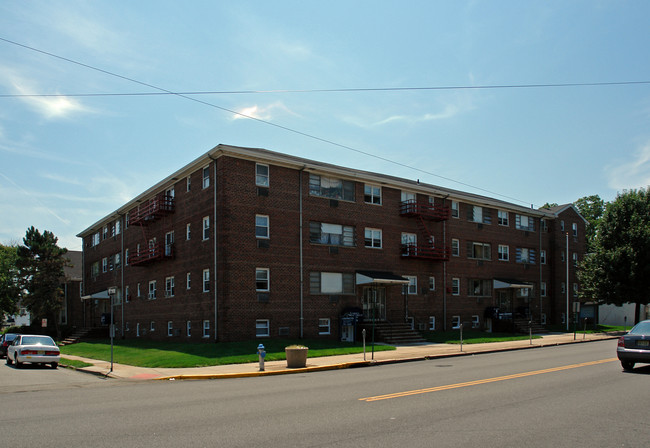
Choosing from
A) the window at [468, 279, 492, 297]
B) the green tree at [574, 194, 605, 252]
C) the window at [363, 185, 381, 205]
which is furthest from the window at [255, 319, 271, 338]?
the green tree at [574, 194, 605, 252]

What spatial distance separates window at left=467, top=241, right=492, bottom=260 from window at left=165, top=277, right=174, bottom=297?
68.6ft

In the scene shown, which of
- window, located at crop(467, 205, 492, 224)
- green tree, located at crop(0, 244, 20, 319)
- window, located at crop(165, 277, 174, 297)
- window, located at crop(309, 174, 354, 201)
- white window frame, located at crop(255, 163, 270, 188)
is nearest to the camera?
white window frame, located at crop(255, 163, 270, 188)

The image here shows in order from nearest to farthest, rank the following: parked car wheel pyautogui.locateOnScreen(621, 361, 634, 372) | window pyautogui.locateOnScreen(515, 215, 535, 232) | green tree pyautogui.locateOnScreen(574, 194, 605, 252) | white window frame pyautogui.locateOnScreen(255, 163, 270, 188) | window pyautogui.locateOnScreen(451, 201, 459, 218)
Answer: parked car wheel pyautogui.locateOnScreen(621, 361, 634, 372) < white window frame pyautogui.locateOnScreen(255, 163, 270, 188) < window pyautogui.locateOnScreen(451, 201, 459, 218) < window pyautogui.locateOnScreen(515, 215, 535, 232) < green tree pyautogui.locateOnScreen(574, 194, 605, 252)

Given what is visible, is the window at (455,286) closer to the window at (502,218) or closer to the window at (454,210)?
the window at (454,210)

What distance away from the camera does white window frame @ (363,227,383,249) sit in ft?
112

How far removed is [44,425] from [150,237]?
2938cm

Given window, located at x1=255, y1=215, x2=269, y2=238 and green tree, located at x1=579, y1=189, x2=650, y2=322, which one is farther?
green tree, located at x1=579, y1=189, x2=650, y2=322

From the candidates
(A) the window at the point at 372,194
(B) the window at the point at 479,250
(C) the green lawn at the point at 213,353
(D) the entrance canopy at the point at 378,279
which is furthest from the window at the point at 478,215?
(C) the green lawn at the point at 213,353

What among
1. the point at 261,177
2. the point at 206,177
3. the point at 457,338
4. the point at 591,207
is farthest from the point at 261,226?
the point at 591,207

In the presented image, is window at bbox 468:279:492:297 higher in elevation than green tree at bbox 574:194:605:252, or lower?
lower

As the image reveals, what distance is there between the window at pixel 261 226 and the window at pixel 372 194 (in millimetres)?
7414

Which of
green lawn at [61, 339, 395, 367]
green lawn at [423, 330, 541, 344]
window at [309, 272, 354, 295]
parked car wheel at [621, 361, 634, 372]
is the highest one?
window at [309, 272, 354, 295]

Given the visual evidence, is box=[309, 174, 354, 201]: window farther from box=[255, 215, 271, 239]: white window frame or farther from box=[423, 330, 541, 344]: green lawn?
box=[423, 330, 541, 344]: green lawn

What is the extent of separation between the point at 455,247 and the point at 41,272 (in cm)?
3518
